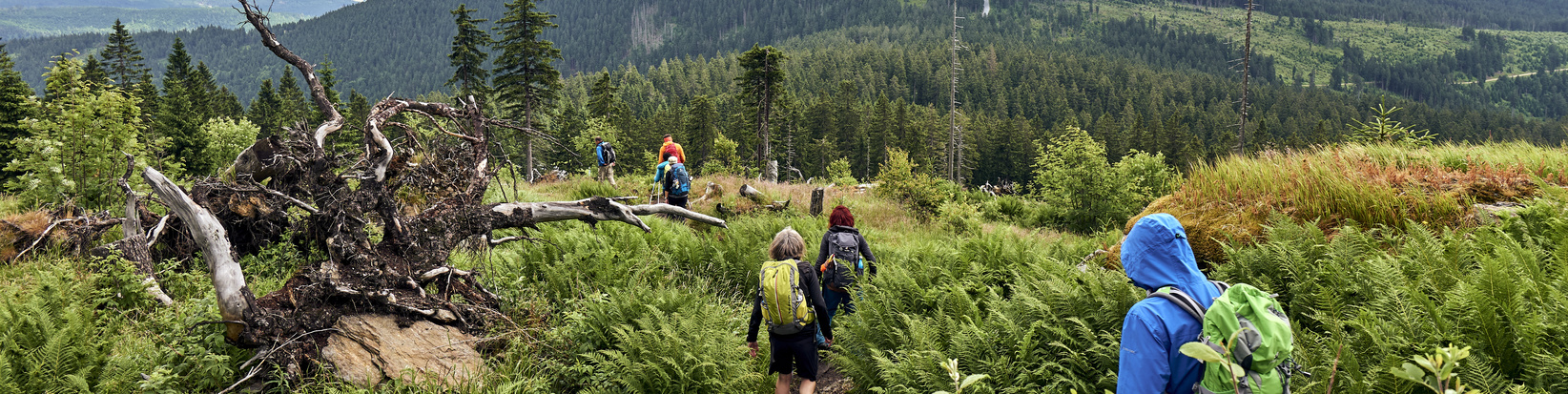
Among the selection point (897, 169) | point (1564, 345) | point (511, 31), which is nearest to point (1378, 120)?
point (897, 169)

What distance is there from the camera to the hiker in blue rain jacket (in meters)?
2.61

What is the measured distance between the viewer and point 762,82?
38969 millimetres

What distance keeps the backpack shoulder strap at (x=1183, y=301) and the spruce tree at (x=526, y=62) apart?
2950 cm

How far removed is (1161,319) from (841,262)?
4.54 m

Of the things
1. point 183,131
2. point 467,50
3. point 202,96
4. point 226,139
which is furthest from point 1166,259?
point 202,96

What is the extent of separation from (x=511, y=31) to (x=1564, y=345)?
32122 millimetres

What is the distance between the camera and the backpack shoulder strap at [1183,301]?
2.54 metres

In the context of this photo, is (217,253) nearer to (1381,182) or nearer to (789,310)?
(789,310)

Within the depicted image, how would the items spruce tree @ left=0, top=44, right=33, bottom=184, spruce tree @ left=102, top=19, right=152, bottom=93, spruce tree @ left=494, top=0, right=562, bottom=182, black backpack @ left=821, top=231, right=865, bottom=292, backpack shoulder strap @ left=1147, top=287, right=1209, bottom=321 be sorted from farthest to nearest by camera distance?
spruce tree @ left=102, top=19, right=152, bottom=93 → spruce tree @ left=494, top=0, right=562, bottom=182 → spruce tree @ left=0, top=44, right=33, bottom=184 → black backpack @ left=821, top=231, right=865, bottom=292 → backpack shoulder strap @ left=1147, top=287, right=1209, bottom=321

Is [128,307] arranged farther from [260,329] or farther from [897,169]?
[897,169]

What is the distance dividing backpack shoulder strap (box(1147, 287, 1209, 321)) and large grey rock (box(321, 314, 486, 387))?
4976 mm

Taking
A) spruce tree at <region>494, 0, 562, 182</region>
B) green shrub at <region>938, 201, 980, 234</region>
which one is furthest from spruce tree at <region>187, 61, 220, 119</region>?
green shrub at <region>938, 201, 980, 234</region>

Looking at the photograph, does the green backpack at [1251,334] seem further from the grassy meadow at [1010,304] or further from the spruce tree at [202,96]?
the spruce tree at [202,96]

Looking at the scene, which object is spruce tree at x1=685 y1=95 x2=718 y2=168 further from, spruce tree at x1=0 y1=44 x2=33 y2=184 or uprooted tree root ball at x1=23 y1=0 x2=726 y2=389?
uprooted tree root ball at x1=23 y1=0 x2=726 y2=389
